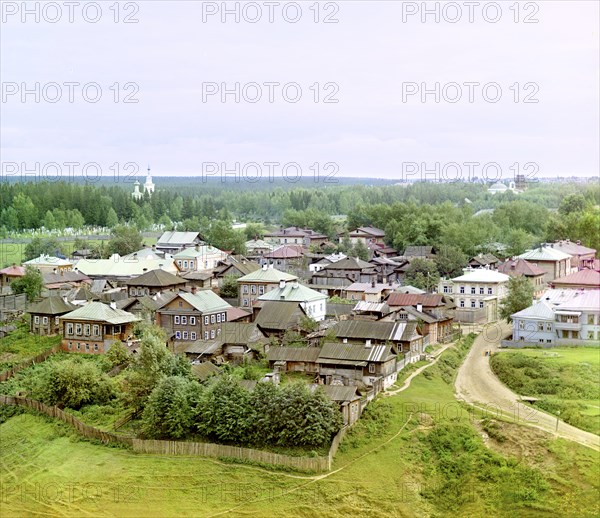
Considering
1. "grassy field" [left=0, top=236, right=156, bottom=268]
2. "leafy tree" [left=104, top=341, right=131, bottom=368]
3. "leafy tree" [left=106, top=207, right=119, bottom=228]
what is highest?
"leafy tree" [left=106, top=207, right=119, bottom=228]

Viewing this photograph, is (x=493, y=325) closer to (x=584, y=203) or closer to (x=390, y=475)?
(x=390, y=475)

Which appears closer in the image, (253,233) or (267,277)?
(267,277)

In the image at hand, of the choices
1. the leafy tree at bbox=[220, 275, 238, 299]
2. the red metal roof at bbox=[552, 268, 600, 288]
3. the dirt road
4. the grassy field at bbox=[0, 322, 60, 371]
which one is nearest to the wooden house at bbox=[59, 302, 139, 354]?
the grassy field at bbox=[0, 322, 60, 371]

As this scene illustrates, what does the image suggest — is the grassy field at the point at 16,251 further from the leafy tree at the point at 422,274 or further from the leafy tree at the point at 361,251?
the leafy tree at the point at 422,274

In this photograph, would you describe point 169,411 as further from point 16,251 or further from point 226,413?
point 16,251

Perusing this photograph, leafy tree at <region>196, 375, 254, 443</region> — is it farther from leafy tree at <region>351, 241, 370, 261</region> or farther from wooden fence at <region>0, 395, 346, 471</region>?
leafy tree at <region>351, 241, 370, 261</region>

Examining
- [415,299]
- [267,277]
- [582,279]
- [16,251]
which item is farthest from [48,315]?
[16,251]
